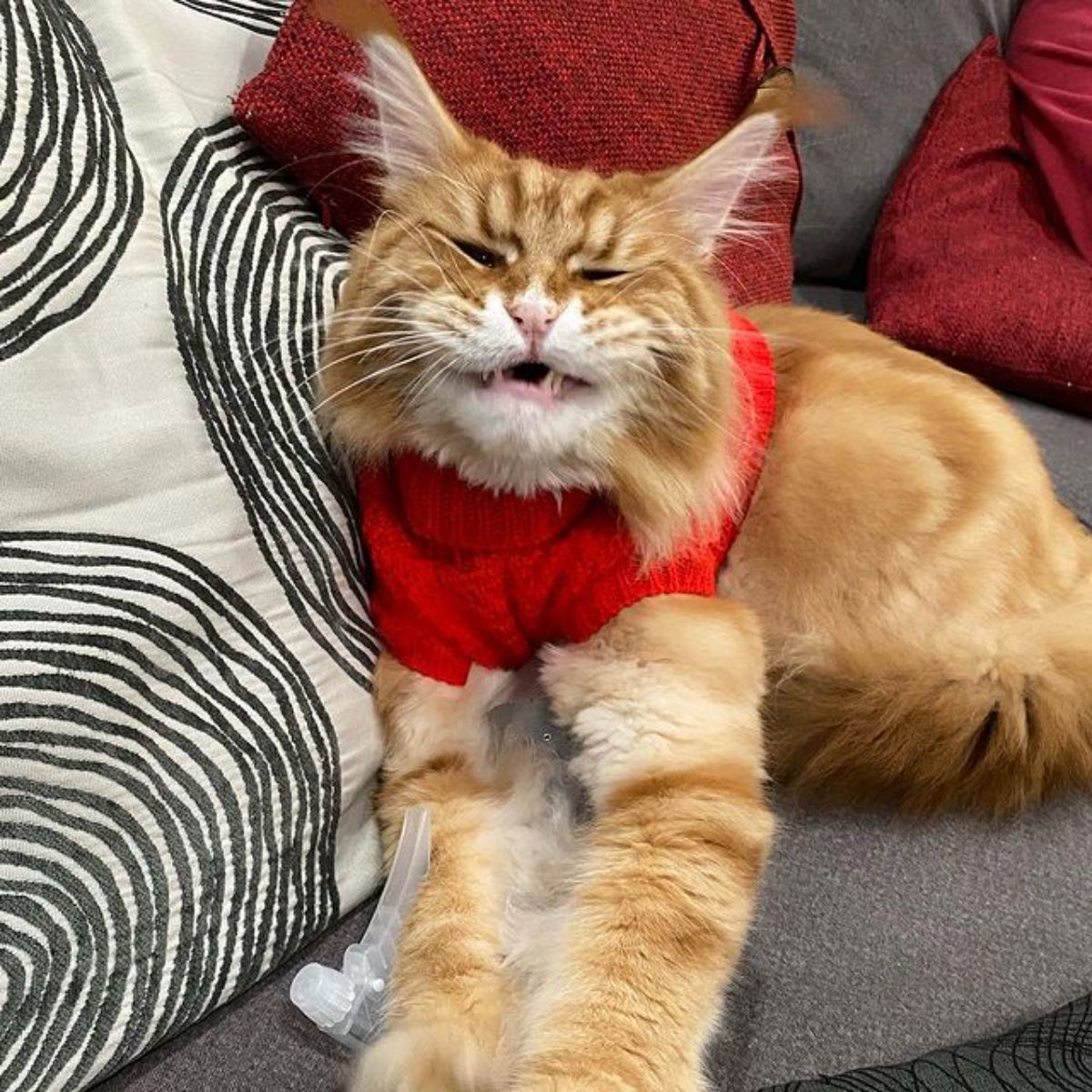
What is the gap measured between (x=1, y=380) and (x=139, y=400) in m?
0.13

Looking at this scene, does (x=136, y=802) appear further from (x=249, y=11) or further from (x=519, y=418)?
(x=249, y=11)

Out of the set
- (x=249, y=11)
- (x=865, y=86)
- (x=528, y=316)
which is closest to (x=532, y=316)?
(x=528, y=316)

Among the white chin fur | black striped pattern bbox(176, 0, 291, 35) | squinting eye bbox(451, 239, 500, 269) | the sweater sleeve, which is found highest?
black striped pattern bbox(176, 0, 291, 35)

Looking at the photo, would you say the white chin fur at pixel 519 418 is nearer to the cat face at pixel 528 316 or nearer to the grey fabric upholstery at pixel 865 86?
the cat face at pixel 528 316

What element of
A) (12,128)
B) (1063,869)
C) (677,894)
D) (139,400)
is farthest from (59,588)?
(1063,869)

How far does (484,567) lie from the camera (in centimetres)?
110

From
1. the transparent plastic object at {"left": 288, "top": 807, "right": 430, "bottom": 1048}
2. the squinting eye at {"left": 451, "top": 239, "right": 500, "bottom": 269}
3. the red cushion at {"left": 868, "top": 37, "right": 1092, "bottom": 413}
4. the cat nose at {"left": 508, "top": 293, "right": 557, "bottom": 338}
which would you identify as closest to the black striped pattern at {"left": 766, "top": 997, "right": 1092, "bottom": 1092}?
the transparent plastic object at {"left": 288, "top": 807, "right": 430, "bottom": 1048}

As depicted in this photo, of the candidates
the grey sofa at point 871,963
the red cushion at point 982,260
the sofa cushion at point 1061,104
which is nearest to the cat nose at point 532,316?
the grey sofa at point 871,963

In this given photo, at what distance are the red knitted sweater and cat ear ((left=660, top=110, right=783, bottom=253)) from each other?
0.38m

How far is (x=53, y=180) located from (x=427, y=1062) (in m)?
0.90

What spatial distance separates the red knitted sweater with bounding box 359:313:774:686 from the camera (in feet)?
3.60

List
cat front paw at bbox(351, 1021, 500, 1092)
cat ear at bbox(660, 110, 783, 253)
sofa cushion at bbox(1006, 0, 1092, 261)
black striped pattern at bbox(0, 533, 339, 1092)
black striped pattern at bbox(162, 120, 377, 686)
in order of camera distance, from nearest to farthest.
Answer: black striped pattern at bbox(0, 533, 339, 1092), cat front paw at bbox(351, 1021, 500, 1092), black striped pattern at bbox(162, 120, 377, 686), cat ear at bbox(660, 110, 783, 253), sofa cushion at bbox(1006, 0, 1092, 261)

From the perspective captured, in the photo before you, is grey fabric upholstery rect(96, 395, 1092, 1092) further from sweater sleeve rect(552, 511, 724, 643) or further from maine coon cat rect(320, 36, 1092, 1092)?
sweater sleeve rect(552, 511, 724, 643)

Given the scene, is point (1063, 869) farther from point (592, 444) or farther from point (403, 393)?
point (403, 393)
